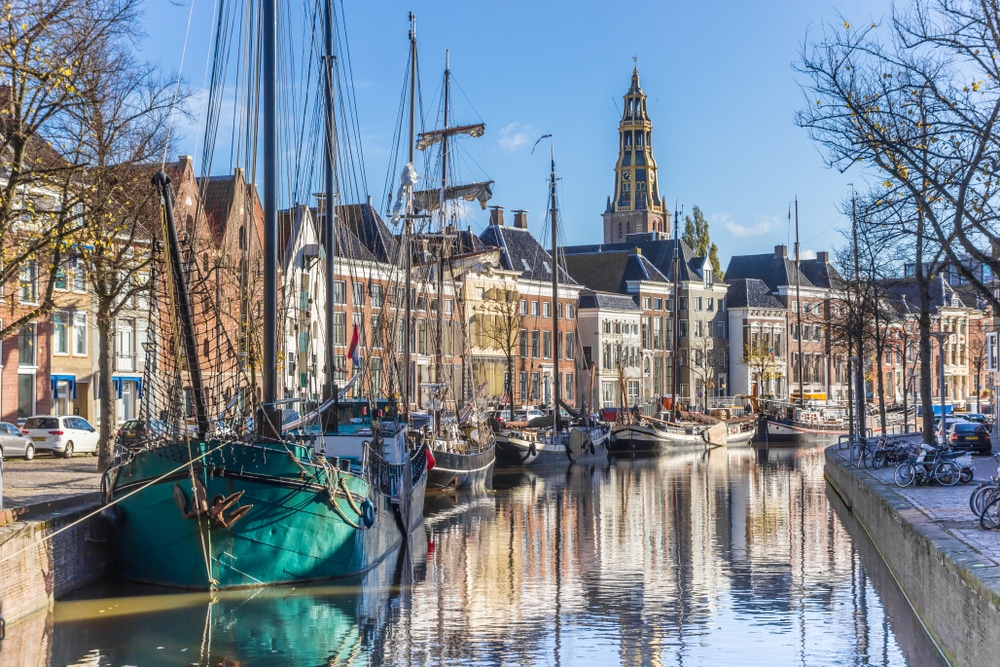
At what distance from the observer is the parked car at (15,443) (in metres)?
42.1

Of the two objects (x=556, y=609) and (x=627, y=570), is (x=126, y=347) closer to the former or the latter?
(x=627, y=570)

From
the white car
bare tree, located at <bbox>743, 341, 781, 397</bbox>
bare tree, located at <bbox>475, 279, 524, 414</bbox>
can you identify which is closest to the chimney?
bare tree, located at <bbox>475, 279, 524, 414</bbox>

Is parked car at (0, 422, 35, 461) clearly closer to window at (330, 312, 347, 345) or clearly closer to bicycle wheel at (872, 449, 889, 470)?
bicycle wheel at (872, 449, 889, 470)

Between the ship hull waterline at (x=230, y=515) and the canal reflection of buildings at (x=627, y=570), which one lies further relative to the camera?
the ship hull waterline at (x=230, y=515)

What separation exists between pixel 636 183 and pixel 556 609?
515ft

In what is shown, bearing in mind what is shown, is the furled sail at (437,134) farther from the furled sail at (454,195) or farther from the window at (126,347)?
the window at (126,347)

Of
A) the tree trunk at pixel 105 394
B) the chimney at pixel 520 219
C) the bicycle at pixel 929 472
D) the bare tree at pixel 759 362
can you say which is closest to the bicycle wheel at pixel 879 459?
the bicycle at pixel 929 472

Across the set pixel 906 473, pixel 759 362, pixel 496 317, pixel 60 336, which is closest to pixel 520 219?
pixel 496 317

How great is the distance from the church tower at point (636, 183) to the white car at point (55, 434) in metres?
134

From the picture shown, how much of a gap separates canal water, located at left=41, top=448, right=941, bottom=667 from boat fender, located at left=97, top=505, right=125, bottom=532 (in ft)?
3.65

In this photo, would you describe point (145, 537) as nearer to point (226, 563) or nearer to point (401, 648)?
point (226, 563)

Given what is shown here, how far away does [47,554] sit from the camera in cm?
2119

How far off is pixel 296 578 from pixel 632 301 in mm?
92655

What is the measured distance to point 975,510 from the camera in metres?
21.4
